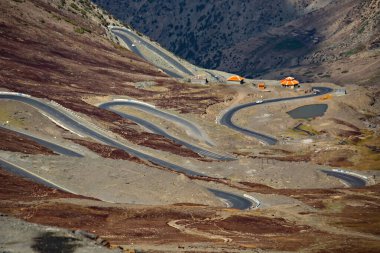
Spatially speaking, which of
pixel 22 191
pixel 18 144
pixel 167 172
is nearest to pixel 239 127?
pixel 167 172

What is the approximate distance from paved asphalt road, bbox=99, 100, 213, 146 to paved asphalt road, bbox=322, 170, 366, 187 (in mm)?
33130

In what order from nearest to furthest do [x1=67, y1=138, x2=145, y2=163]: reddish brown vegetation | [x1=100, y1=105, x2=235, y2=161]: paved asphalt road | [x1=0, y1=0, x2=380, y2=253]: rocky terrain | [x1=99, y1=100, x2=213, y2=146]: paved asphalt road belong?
[x1=0, y1=0, x2=380, y2=253]: rocky terrain
[x1=67, y1=138, x2=145, y2=163]: reddish brown vegetation
[x1=100, y1=105, x2=235, y2=161]: paved asphalt road
[x1=99, y1=100, x2=213, y2=146]: paved asphalt road

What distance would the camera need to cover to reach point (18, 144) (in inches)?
3930

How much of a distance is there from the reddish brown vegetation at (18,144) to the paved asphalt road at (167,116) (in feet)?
180

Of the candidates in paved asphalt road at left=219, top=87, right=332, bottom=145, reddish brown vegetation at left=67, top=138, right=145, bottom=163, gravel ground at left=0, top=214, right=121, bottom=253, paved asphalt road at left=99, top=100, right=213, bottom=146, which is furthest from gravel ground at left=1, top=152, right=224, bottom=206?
paved asphalt road at left=219, top=87, right=332, bottom=145

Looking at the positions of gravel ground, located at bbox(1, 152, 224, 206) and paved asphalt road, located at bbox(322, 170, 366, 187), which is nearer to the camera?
gravel ground, located at bbox(1, 152, 224, 206)

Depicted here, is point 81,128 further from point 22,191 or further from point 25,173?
point 22,191

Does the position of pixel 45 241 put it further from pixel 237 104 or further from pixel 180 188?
pixel 237 104

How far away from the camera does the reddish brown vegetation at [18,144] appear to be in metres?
95.9

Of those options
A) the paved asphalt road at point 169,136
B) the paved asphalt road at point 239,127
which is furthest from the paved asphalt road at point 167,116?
the paved asphalt road at point 239,127

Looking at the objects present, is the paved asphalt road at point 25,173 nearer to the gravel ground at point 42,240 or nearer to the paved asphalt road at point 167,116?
the gravel ground at point 42,240

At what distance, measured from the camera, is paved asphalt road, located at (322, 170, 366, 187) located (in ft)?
394

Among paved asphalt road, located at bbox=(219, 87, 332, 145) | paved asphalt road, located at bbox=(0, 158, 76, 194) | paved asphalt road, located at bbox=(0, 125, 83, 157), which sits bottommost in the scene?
paved asphalt road, located at bbox=(0, 125, 83, 157)

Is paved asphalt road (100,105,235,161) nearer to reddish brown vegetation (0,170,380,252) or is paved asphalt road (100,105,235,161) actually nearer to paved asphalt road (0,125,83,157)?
paved asphalt road (0,125,83,157)
